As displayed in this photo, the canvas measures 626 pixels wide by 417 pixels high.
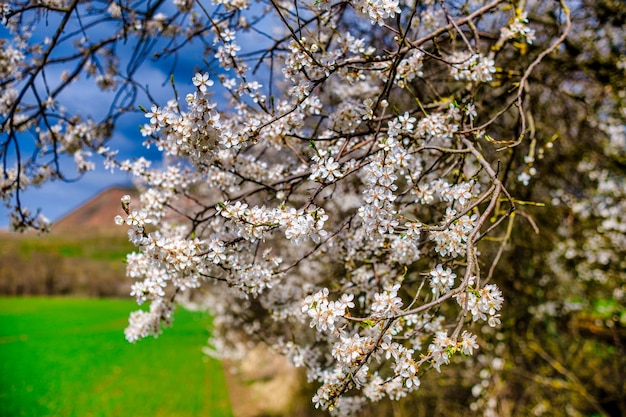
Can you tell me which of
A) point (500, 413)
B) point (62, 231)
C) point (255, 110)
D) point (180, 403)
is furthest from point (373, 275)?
point (62, 231)

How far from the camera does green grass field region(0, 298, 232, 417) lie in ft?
35.0

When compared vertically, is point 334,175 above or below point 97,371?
above

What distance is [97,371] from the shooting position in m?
14.7

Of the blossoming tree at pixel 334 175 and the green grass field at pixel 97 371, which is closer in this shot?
the blossoming tree at pixel 334 175

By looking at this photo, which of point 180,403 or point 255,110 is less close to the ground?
point 255,110

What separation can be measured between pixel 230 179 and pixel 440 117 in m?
1.22

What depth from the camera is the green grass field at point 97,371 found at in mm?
10656

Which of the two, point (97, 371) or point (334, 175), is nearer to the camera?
point (334, 175)

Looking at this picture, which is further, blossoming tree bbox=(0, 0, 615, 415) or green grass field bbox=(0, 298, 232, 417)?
green grass field bbox=(0, 298, 232, 417)

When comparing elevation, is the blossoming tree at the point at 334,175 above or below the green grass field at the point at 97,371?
above

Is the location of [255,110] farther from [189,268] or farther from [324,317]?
[324,317]

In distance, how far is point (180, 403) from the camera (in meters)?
11.8

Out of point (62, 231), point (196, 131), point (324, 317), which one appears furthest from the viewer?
point (62, 231)

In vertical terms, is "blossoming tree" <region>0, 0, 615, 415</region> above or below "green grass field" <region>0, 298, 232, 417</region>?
above
